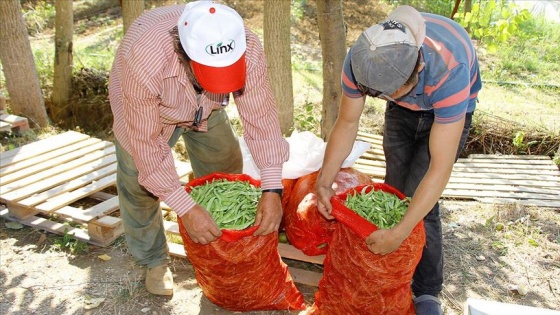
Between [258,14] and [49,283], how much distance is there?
7.63 m

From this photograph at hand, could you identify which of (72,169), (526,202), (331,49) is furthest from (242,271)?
(526,202)

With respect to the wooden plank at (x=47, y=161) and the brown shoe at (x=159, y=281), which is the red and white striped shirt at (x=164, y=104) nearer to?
the brown shoe at (x=159, y=281)

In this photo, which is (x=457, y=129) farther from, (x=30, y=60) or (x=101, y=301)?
(x=30, y=60)

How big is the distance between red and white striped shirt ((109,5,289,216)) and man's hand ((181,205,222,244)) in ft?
0.14

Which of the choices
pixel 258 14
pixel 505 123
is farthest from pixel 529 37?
pixel 258 14

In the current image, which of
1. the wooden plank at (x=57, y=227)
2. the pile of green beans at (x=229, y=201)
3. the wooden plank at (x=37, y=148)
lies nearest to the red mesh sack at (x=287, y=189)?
the pile of green beans at (x=229, y=201)

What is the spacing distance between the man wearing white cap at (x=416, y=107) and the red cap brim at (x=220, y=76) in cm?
46

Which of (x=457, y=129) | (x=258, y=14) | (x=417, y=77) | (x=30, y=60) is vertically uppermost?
(x=417, y=77)

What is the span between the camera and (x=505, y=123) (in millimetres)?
5301

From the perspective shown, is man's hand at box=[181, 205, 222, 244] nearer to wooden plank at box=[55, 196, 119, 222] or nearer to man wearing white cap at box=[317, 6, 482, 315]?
man wearing white cap at box=[317, 6, 482, 315]

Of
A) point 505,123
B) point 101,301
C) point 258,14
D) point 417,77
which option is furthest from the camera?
point 258,14

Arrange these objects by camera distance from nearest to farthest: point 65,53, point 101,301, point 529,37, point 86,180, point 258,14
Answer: point 101,301, point 86,180, point 65,53, point 529,37, point 258,14

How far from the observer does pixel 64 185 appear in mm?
4141

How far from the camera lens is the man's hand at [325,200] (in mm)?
2678
